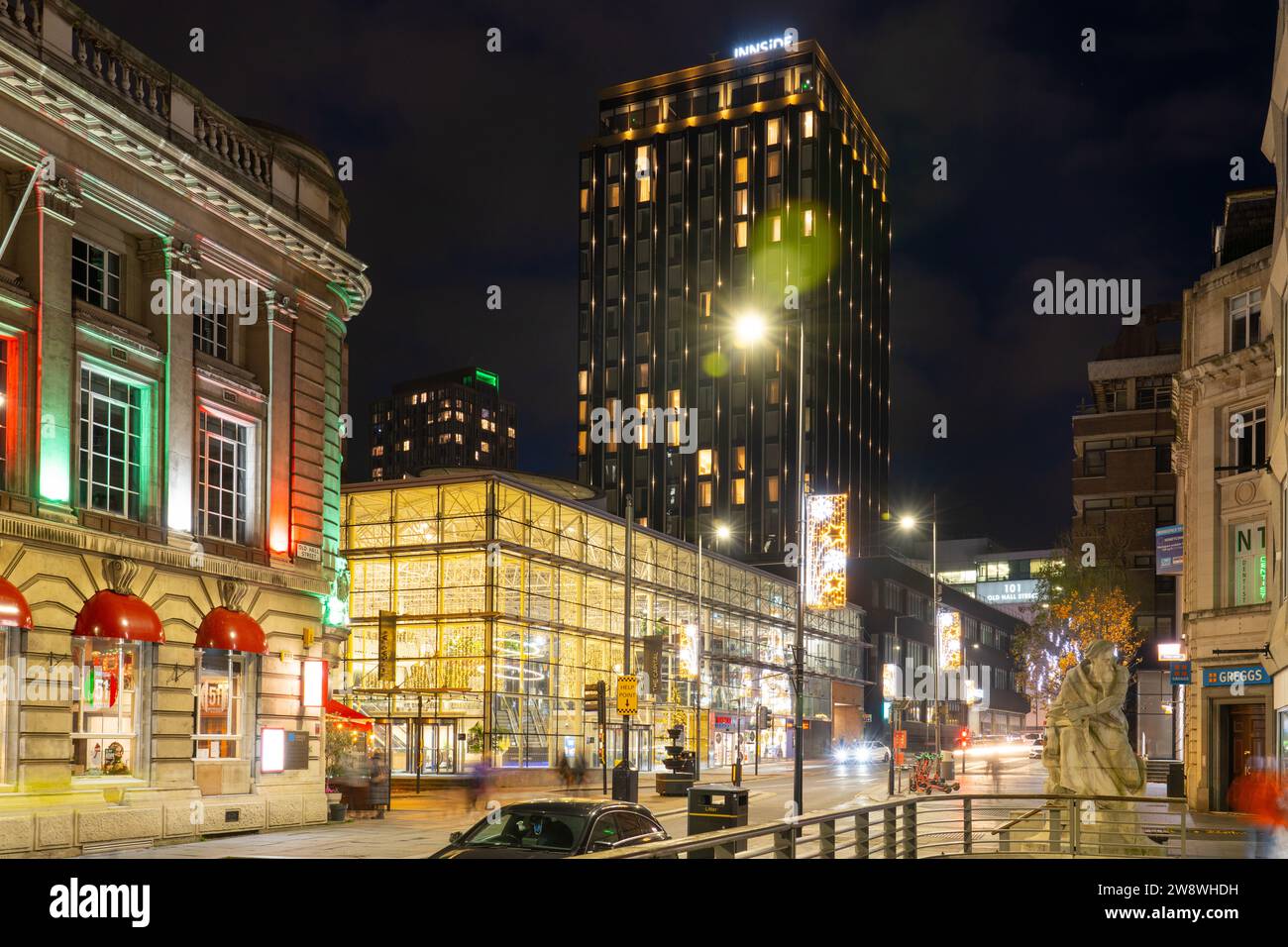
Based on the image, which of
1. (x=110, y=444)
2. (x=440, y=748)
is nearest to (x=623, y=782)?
(x=110, y=444)

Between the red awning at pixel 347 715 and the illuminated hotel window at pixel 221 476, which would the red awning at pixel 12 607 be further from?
the red awning at pixel 347 715

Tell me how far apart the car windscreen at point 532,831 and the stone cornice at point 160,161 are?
642 inches

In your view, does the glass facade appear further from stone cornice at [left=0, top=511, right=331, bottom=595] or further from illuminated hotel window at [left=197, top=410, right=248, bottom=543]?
illuminated hotel window at [left=197, top=410, right=248, bottom=543]

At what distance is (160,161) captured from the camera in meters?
28.1

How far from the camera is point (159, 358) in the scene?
1123 inches

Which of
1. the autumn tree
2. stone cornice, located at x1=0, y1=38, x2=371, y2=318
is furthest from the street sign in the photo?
the autumn tree

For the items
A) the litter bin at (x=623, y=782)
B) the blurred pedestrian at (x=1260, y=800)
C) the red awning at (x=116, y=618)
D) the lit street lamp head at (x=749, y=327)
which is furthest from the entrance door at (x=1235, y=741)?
the red awning at (x=116, y=618)

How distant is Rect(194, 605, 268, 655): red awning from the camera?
95.9ft

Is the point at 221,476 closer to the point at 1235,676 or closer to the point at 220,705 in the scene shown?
the point at 220,705

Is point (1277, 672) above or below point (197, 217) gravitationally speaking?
below

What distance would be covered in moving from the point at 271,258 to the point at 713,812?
18.0 m

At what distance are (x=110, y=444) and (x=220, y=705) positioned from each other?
6.58m
